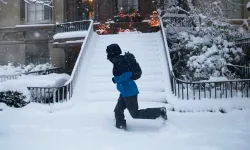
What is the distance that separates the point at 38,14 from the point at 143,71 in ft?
39.2

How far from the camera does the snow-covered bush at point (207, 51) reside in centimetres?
857

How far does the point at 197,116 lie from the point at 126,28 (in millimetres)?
9973

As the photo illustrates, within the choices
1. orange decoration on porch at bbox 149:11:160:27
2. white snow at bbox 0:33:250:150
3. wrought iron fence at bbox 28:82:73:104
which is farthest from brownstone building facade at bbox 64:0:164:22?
wrought iron fence at bbox 28:82:73:104

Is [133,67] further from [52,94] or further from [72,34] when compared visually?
[72,34]

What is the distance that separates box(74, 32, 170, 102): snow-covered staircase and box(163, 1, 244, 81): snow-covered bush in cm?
95

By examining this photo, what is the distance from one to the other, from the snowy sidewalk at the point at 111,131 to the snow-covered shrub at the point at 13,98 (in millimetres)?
454

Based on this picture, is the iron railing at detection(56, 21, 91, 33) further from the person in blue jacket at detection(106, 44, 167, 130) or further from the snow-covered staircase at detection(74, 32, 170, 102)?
the person in blue jacket at detection(106, 44, 167, 130)

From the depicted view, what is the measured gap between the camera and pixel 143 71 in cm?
917

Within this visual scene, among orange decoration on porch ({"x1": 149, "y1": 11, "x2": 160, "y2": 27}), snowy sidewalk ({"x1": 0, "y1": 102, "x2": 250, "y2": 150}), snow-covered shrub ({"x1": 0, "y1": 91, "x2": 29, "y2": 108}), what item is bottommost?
snowy sidewalk ({"x1": 0, "y1": 102, "x2": 250, "y2": 150})

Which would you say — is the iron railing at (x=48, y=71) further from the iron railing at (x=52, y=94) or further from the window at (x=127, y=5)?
the window at (x=127, y=5)

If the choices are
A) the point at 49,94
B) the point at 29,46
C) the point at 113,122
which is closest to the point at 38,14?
the point at 29,46

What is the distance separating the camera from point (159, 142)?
171 inches

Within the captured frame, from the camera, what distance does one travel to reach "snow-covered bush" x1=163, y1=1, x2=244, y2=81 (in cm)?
857

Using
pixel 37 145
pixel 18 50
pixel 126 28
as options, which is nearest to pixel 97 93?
pixel 37 145
